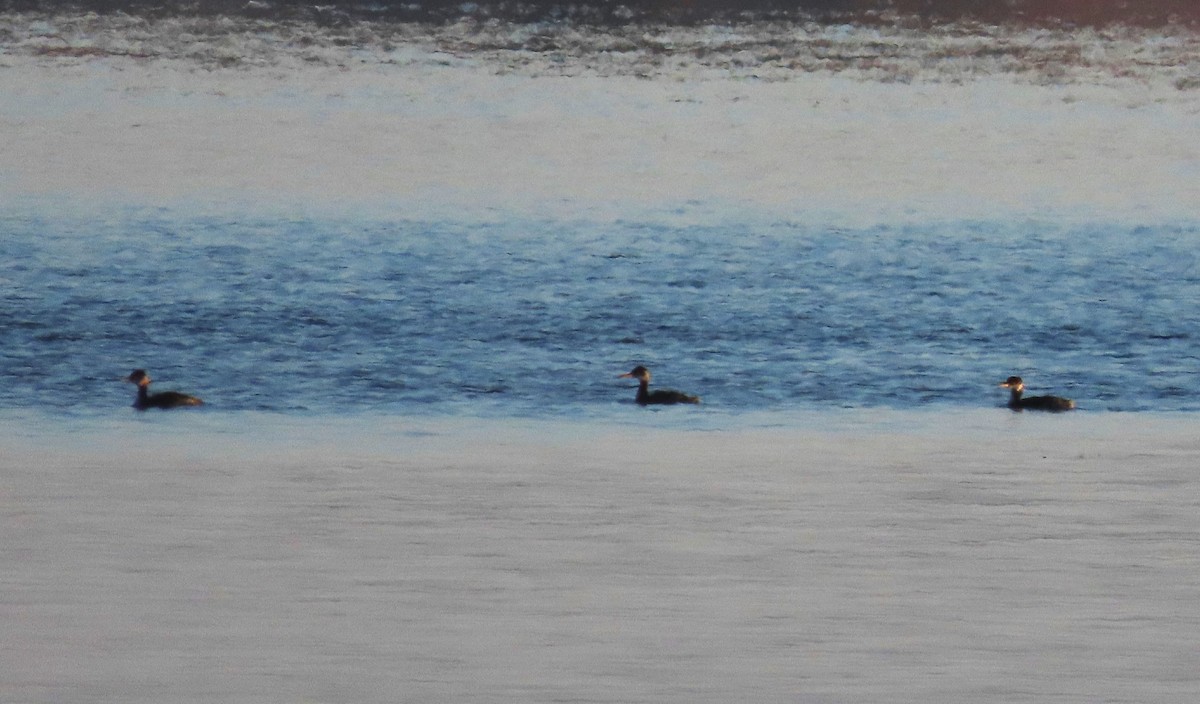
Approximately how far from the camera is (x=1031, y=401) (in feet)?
48.9

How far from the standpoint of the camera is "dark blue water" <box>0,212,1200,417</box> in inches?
623

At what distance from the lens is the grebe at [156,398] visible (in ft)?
48.0

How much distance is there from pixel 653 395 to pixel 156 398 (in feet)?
10.5

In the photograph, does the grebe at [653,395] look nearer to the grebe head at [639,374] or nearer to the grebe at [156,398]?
the grebe head at [639,374]

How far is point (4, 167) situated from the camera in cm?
2709

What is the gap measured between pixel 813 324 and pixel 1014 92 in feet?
61.8

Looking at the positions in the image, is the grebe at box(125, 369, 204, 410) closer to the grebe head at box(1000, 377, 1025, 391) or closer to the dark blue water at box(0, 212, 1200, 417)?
the dark blue water at box(0, 212, 1200, 417)

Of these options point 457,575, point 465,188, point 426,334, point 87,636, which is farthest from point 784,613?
point 465,188

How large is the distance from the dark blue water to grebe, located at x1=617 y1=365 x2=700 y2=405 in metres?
Answer: 0.22

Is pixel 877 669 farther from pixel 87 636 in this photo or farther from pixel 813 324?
pixel 813 324

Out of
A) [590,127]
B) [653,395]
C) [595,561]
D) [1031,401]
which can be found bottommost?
[595,561]

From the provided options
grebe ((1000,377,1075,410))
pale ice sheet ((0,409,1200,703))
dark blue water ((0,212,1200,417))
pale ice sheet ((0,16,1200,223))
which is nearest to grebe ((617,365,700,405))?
dark blue water ((0,212,1200,417))

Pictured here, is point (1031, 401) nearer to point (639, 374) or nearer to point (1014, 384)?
point (1014, 384)

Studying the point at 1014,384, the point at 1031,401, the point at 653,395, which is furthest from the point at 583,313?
the point at 1031,401
